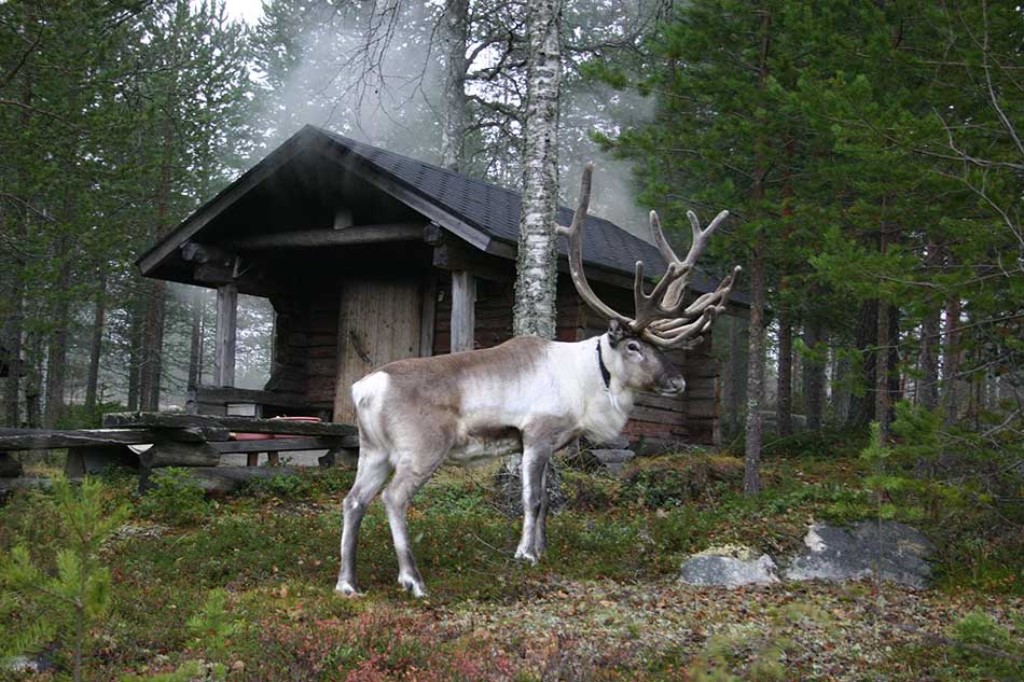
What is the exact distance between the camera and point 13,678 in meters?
4.70

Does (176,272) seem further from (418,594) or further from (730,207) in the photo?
(418,594)

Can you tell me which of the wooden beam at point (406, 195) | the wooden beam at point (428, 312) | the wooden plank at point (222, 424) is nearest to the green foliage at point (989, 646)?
the wooden plank at point (222, 424)

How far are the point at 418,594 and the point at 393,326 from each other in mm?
10222

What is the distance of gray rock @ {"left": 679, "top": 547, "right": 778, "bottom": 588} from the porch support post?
1015cm

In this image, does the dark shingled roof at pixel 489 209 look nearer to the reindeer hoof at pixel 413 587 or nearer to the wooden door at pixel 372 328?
the wooden door at pixel 372 328

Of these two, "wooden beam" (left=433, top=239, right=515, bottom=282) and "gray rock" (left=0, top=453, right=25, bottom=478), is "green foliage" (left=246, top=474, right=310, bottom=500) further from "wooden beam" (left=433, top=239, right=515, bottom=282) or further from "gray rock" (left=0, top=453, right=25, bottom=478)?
"wooden beam" (left=433, top=239, right=515, bottom=282)

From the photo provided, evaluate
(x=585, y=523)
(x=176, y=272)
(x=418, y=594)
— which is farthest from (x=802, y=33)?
(x=176, y=272)

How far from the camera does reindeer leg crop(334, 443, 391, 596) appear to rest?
699cm

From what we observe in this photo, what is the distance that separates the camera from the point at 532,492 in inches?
302

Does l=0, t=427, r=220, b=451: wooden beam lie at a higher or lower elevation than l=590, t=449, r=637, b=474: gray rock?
higher

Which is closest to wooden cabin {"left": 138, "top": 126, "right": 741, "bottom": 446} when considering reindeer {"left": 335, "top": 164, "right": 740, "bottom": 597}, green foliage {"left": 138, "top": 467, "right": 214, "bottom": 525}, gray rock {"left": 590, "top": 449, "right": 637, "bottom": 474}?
gray rock {"left": 590, "top": 449, "right": 637, "bottom": 474}

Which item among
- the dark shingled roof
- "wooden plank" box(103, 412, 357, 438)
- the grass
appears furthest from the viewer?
the dark shingled roof

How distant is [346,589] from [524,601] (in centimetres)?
125

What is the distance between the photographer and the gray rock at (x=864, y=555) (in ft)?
25.5
